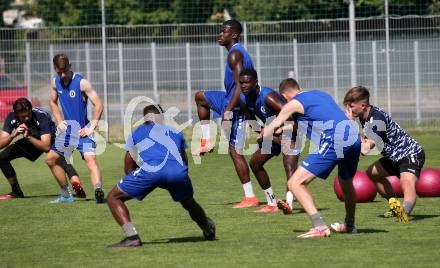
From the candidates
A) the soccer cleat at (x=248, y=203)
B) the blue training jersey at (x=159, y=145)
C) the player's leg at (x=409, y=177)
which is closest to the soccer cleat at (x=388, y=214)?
the player's leg at (x=409, y=177)

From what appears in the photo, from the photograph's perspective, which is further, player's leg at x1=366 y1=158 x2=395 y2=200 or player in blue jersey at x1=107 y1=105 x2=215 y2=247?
player's leg at x1=366 y1=158 x2=395 y2=200

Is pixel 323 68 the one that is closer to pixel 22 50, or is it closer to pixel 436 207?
pixel 22 50

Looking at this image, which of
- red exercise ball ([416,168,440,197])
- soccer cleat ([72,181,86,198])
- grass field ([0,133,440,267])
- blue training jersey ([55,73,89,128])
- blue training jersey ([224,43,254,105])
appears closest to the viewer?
grass field ([0,133,440,267])

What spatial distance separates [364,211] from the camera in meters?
13.9

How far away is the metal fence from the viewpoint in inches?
1089

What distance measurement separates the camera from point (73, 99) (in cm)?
1609

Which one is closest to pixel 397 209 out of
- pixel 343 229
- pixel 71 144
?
pixel 343 229

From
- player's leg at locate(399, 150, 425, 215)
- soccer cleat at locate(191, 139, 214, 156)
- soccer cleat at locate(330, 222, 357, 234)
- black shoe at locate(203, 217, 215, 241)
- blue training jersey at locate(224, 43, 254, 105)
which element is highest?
blue training jersey at locate(224, 43, 254, 105)

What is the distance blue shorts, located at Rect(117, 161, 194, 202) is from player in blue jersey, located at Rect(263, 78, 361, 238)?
3.46 feet

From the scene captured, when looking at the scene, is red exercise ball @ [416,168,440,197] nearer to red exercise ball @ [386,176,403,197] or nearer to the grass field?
the grass field

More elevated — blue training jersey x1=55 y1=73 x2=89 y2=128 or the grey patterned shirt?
blue training jersey x1=55 y1=73 x2=89 y2=128

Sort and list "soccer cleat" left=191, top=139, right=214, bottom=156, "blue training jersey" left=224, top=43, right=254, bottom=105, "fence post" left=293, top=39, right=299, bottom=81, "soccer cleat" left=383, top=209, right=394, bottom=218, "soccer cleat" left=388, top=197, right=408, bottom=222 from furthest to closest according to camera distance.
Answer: "fence post" left=293, top=39, right=299, bottom=81, "blue training jersey" left=224, top=43, right=254, bottom=105, "soccer cleat" left=191, top=139, right=214, bottom=156, "soccer cleat" left=383, top=209, right=394, bottom=218, "soccer cleat" left=388, top=197, right=408, bottom=222

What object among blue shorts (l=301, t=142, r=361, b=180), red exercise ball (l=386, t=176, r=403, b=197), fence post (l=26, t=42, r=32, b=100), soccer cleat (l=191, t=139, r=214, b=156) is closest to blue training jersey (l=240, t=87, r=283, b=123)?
soccer cleat (l=191, t=139, r=214, b=156)

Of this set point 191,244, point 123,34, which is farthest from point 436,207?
point 123,34
